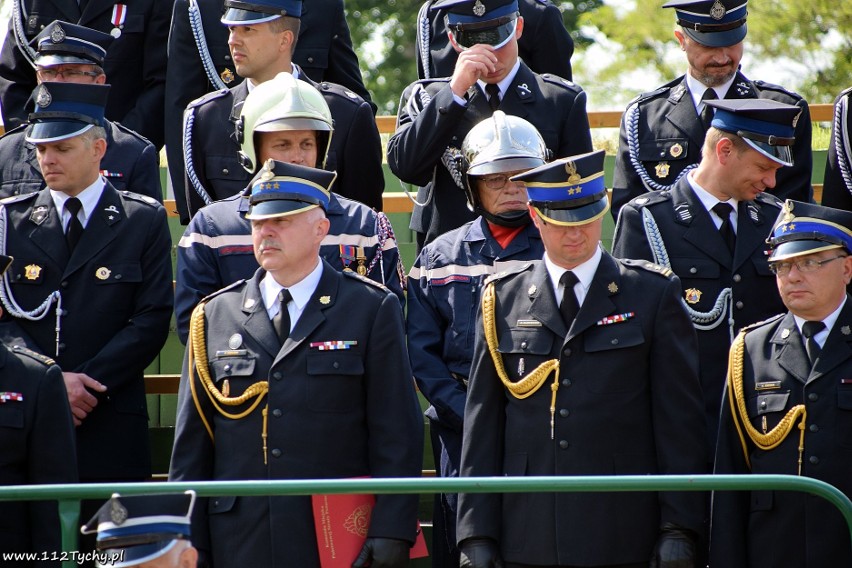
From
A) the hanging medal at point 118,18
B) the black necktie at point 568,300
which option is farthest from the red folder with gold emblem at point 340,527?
the hanging medal at point 118,18

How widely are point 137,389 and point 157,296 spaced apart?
17.0 inches

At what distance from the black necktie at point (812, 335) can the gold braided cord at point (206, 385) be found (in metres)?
2.09

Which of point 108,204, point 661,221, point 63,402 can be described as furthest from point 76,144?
point 661,221

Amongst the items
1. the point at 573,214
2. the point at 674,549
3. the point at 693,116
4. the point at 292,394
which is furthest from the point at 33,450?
the point at 693,116

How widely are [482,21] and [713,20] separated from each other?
1.10 m

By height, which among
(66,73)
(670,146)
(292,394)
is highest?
(66,73)

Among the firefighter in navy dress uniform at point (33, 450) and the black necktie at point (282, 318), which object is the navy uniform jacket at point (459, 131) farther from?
the firefighter in navy dress uniform at point (33, 450)

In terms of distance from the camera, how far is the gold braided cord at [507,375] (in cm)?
602

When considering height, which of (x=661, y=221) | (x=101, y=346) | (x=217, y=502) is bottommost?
(x=217, y=502)

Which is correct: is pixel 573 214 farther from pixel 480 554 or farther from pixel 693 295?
pixel 480 554

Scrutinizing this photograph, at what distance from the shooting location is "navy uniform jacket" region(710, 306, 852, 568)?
19.7 feet

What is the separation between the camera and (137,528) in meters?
4.85

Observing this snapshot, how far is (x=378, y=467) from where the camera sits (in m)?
6.05

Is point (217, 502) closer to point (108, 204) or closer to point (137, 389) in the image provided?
point (137, 389)
